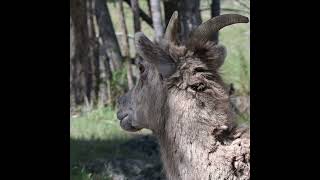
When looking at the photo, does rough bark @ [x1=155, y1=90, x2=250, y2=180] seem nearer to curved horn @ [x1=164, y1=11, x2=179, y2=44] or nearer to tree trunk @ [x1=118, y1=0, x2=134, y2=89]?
curved horn @ [x1=164, y1=11, x2=179, y2=44]

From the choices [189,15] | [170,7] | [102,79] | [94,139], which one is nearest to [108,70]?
[102,79]

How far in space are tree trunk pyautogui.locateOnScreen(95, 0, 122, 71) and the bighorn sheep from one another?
10744 millimetres

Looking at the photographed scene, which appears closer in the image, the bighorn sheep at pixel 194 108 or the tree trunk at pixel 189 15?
the bighorn sheep at pixel 194 108

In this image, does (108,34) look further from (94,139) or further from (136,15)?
(94,139)

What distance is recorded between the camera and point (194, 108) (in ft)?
15.8

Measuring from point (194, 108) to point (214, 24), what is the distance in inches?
21.6

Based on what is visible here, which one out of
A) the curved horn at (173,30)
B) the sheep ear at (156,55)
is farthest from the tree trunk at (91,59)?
the sheep ear at (156,55)

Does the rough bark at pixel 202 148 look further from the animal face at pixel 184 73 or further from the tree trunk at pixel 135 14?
the tree trunk at pixel 135 14

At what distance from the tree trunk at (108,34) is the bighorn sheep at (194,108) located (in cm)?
1074

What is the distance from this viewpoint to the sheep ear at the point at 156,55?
195 inches

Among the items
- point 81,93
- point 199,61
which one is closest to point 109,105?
point 81,93
